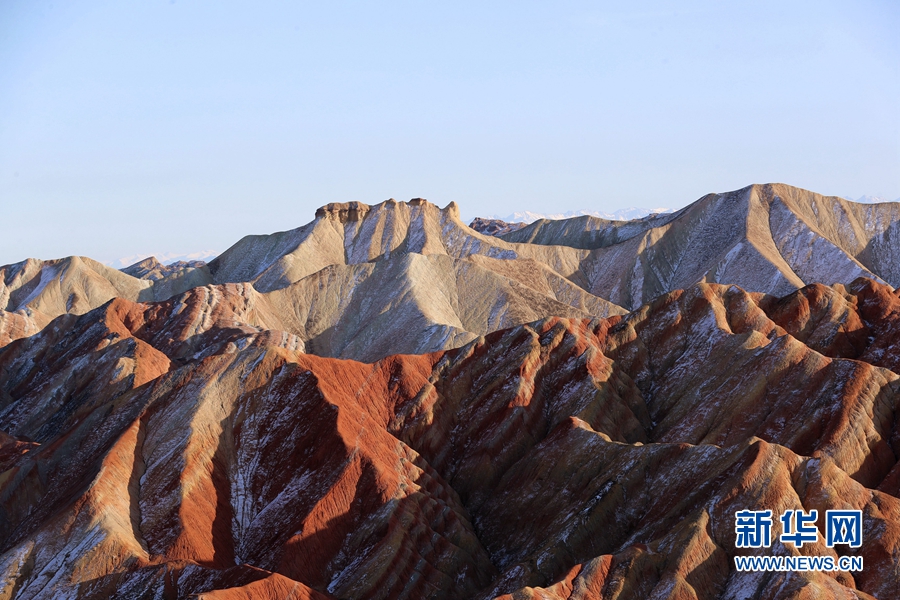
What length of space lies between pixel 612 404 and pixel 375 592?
31871 millimetres

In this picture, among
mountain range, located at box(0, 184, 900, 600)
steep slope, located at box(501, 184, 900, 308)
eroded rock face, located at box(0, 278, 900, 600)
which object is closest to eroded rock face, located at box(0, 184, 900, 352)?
steep slope, located at box(501, 184, 900, 308)

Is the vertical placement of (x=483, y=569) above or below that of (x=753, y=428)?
below

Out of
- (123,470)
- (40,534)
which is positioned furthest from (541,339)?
(40,534)

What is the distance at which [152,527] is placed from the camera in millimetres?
66562

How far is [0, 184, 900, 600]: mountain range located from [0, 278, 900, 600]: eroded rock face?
20cm

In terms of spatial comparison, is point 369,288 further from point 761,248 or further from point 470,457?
point 761,248

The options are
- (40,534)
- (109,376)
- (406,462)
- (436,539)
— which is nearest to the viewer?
(40,534)

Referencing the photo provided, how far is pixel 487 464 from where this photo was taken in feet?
269

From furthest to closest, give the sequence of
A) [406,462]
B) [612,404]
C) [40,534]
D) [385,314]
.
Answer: [385,314] < [612,404] < [406,462] < [40,534]

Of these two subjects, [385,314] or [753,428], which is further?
[385,314]

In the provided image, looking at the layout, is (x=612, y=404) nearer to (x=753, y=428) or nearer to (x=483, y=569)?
(x=753, y=428)

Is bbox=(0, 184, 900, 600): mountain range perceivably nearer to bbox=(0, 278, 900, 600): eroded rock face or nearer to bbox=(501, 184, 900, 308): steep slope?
bbox=(0, 278, 900, 600): eroded rock face

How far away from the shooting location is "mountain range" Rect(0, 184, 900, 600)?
60188mm

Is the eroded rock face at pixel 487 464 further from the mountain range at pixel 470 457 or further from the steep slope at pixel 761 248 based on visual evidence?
the steep slope at pixel 761 248
